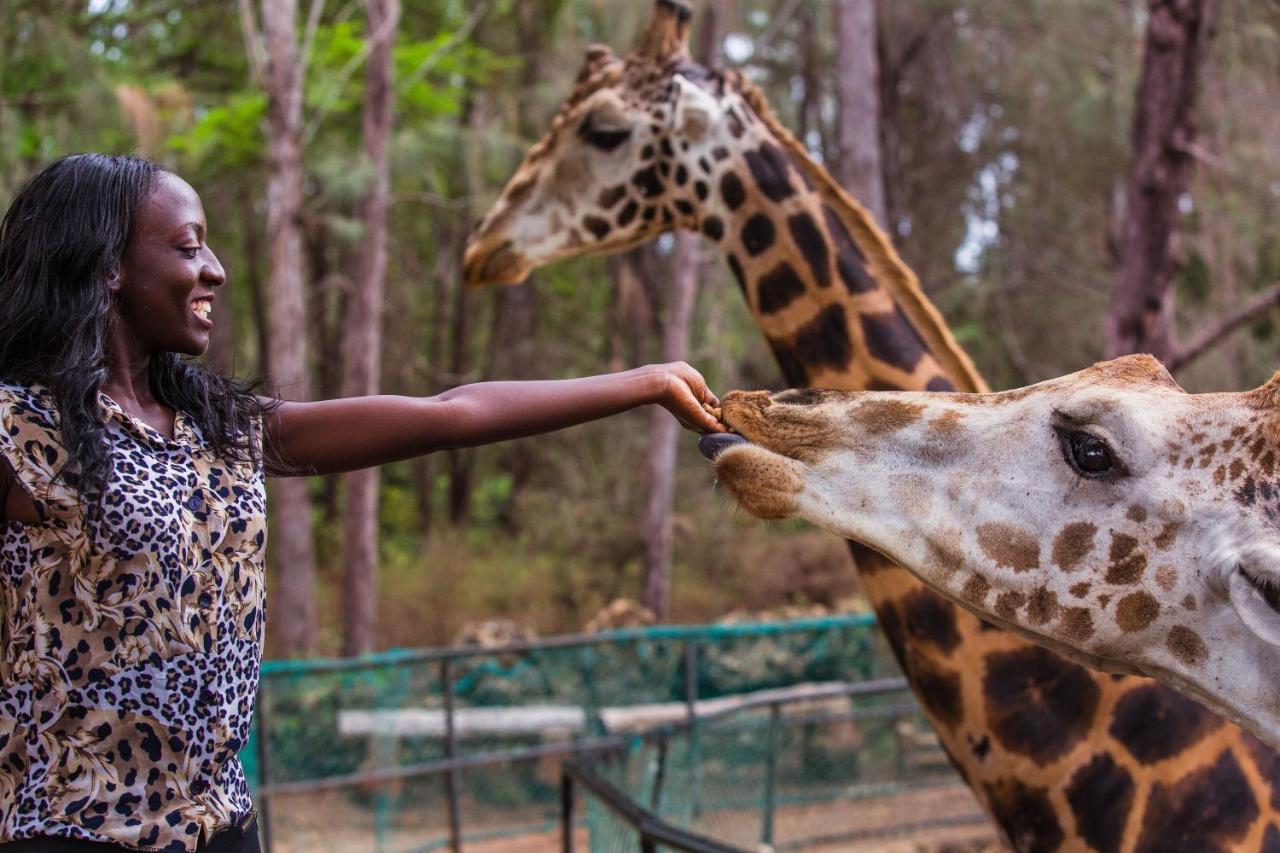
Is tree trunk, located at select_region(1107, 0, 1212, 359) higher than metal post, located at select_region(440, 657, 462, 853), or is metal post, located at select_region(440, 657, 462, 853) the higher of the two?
tree trunk, located at select_region(1107, 0, 1212, 359)

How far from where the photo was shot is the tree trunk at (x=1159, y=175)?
334 inches

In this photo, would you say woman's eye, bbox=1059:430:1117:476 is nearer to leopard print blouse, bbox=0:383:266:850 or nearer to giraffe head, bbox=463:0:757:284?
leopard print blouse, bbox=0:383:266:850

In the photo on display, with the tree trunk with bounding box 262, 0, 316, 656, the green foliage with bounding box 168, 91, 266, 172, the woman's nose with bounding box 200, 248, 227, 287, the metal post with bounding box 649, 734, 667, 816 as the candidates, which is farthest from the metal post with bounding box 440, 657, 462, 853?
the green foliage with bounding box 168, 91, 266, 172

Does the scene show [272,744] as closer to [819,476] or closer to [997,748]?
[997,748]

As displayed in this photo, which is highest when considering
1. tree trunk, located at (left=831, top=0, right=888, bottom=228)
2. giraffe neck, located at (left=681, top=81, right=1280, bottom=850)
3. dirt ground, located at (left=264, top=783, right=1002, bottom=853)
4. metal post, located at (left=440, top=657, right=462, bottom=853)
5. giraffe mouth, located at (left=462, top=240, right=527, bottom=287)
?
tree trunk, located at (left=831, top=0, right=888, bottom=228)

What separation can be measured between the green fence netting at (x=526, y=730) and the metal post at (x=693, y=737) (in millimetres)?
13

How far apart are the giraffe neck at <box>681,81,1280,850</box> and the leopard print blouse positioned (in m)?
1.91

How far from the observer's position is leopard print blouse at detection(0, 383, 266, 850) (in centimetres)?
176

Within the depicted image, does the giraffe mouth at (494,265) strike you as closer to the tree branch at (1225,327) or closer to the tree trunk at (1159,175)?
the tree branch at (1225,327)

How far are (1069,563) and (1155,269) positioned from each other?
6934 mm

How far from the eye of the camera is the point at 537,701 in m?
8.92

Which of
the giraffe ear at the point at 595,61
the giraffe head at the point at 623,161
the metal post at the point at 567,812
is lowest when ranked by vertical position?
the metal post at the point at 567,812

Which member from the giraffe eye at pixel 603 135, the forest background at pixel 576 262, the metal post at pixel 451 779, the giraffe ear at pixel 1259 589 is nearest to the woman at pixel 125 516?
the giraffe ear at pixel 1259 589

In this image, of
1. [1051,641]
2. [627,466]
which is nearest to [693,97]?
[1051,641]
